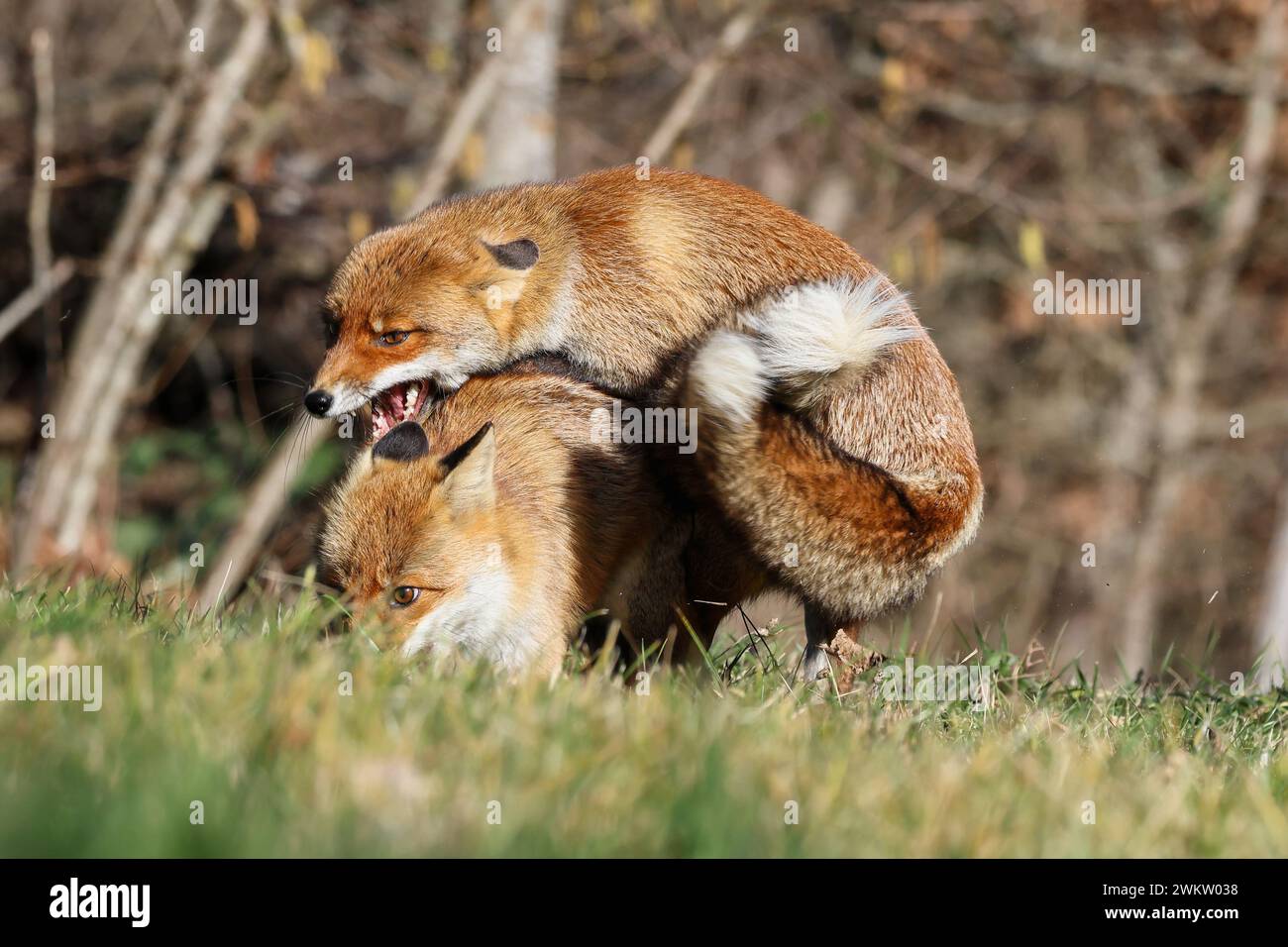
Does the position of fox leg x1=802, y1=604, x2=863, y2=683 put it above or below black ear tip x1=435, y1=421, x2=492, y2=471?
below

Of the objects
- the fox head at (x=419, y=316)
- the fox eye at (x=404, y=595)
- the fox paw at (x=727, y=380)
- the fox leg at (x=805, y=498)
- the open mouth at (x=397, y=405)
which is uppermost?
the fox head at (x=419, y=316)

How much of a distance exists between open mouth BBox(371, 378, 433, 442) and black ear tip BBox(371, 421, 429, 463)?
439mm

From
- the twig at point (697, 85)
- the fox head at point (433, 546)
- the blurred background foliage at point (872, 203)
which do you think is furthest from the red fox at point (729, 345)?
the twig at point (697, 85)

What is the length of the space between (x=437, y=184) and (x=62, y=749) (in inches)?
290

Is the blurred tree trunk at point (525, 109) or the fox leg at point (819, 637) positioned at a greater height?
the blurred tree trunk at point (525, 109)

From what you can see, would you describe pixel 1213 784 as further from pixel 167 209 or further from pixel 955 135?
pixel 955 135

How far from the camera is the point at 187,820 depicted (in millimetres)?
2648

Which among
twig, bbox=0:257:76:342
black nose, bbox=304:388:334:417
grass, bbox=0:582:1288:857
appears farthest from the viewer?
twig, bbox=0:257:76:342

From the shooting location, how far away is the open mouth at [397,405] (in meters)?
5.79

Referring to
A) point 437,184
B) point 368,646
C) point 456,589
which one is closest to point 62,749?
point 368,646

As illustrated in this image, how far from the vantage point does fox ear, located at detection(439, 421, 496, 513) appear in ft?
16.6

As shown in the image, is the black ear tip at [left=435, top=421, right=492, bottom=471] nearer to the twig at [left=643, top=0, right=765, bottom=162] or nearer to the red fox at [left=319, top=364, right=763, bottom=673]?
the red fox at [left=319, top=364, right=763, bottom=673]

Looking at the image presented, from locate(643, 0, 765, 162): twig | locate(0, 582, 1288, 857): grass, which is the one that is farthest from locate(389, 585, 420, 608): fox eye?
locate(643, 0, 765, 162): twig

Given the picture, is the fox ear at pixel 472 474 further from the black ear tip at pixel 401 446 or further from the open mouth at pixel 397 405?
the open mouth at pixel 397 405
